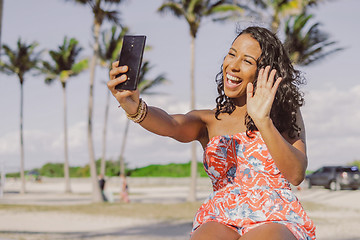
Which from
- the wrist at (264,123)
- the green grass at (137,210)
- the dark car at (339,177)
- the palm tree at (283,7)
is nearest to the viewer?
the wrist at (264,123)

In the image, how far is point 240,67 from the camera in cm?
270

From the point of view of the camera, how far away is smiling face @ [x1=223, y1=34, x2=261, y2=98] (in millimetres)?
2695

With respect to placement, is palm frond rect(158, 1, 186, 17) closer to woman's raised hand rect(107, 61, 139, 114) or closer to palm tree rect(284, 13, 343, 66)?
palm tree rect(284, 13, 343, 66)

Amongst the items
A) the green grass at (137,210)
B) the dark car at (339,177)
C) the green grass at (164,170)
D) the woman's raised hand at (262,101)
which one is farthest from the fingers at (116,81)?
the green grass at (164,170)

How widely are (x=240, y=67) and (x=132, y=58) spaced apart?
621mm

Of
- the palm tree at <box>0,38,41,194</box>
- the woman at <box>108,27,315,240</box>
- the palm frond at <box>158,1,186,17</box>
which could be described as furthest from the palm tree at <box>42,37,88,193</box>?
the woman at <box>108,27,315,240</box>

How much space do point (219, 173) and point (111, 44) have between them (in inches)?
1157

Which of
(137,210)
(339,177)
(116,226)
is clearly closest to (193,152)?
(137,210)

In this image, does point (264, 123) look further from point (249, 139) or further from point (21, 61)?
point (21, 61)

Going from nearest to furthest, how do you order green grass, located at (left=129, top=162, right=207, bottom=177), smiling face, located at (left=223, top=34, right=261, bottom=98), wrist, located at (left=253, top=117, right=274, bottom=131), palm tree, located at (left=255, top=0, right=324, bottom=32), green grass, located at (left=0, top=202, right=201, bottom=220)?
wrist, located at (left=253, top=117, right=274, bottom=131) → smiling face, located at (left=223, top=34, right=261, bottom=98) → green grass, located at (left=0, top=202, right=201, bottom=220) → palm tree, located at (left=255, top=0, right=324, bottom=32) → green grass, located at (left=129, top=162, right=207, bottom=177)

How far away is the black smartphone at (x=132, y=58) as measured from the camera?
2.36m

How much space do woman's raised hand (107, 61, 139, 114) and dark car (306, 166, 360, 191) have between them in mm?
31497

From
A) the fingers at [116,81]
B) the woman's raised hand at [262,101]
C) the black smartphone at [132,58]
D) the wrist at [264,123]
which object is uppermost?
the black smartphone at [132,58]

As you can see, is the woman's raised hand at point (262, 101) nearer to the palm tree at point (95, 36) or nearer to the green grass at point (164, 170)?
the palm tree at point (95, 36)
